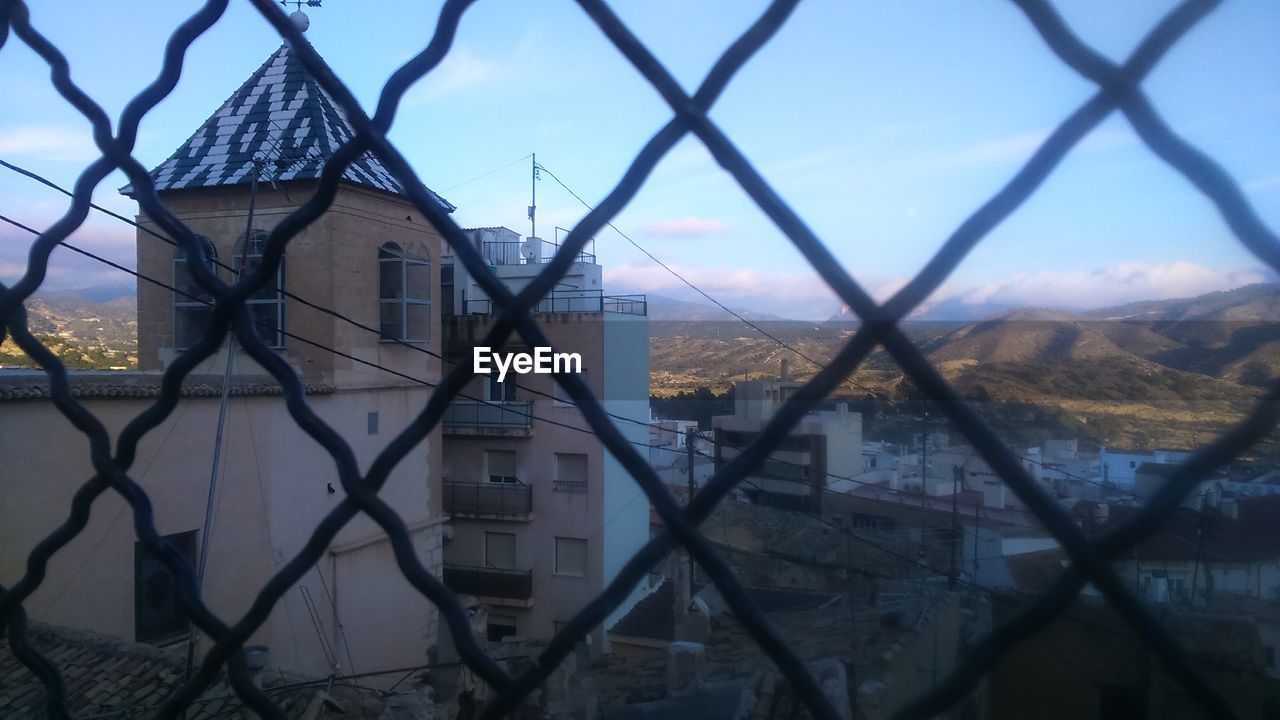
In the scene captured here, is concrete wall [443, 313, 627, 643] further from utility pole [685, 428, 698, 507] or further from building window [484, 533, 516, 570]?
utility pole [685, 428, 698, 507]

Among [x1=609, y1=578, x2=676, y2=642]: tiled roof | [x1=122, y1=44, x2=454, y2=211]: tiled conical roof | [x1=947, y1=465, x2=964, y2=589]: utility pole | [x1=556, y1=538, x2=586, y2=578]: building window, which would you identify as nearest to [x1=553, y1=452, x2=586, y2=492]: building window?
[x1=556, y1=538, x2=586, y2=578]: building window

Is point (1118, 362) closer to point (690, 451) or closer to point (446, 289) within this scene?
point (690, 451)

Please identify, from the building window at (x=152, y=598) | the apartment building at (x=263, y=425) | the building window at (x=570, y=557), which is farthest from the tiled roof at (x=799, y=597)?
the building window at (x=570, y=557)

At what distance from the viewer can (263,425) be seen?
28.2ft

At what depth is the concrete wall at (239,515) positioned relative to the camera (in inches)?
254

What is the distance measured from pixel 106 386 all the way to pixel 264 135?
13.1 feet

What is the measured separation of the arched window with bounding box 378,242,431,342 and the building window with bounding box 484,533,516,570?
404 cm

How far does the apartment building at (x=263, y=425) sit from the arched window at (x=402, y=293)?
Result: 2 centimetres

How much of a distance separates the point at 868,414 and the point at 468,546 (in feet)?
34.9

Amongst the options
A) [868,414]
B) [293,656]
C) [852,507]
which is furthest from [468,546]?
[868,414]

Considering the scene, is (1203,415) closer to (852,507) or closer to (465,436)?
(852,507)

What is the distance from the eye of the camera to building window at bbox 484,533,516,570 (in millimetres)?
13383

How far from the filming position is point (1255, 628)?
2551mm

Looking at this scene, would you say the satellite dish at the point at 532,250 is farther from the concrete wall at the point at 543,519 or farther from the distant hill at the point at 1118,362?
the distant hill at the point at 1118,362
